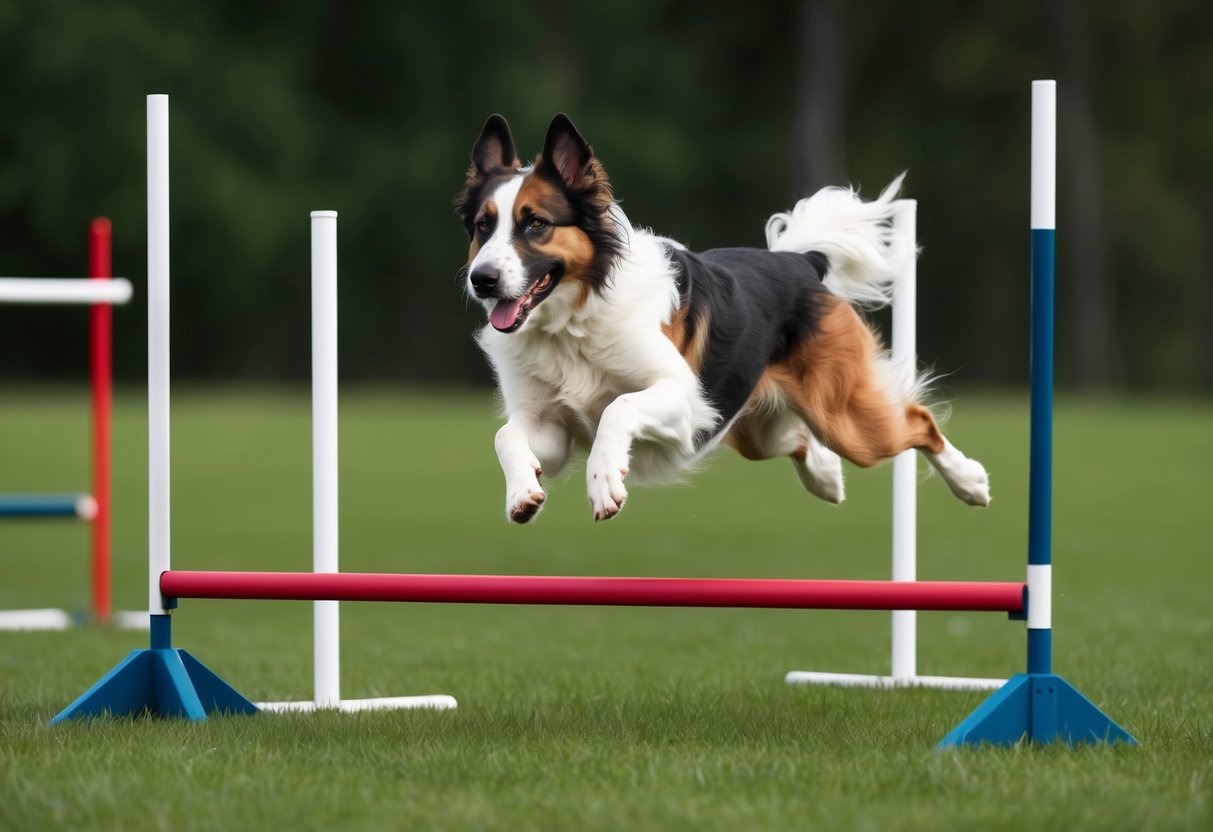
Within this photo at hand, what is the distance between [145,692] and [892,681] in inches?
107

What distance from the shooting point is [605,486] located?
460 cm

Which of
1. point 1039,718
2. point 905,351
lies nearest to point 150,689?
point 1039,718

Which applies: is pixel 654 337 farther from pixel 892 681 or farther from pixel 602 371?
pixel 892 681

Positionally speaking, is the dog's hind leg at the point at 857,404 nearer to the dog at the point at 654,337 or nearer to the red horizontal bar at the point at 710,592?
the dog at the point at 654,337

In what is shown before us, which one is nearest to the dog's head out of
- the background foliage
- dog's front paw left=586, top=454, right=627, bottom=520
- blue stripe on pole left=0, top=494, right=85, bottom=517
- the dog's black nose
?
the dog's black nose

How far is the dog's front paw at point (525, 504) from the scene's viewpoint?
455 cm

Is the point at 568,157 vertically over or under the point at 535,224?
over

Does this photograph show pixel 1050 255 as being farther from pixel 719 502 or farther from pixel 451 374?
pixel 451 374

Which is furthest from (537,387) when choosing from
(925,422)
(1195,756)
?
(1195,756)

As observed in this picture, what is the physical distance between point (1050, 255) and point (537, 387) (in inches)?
61.7

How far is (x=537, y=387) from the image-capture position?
520 centimetres

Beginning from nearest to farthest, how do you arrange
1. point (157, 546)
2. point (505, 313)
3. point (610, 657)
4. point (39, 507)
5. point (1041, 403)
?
point (1041, 403)
point (505, 313)
point (157, 546)
point (610, 657)
point (39, 507)

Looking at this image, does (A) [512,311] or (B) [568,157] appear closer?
(A) [512,311]

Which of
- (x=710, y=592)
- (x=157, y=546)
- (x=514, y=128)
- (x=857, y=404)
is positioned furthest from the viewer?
(x=514, y=128)
